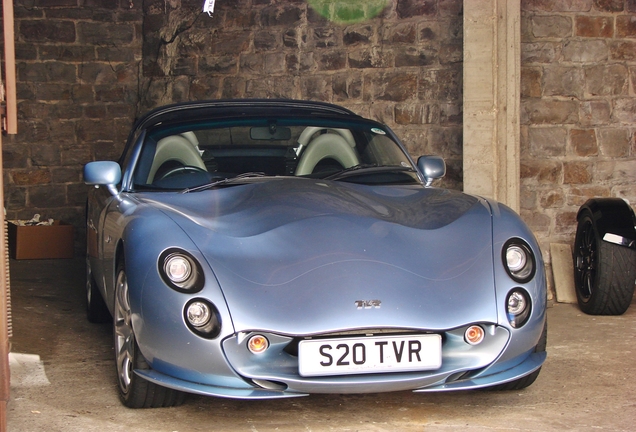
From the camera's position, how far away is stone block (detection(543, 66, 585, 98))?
8367mm

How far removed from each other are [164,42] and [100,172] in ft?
19.3

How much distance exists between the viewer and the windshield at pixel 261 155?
4.63m

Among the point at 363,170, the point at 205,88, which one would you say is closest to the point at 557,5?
the point at 205,88

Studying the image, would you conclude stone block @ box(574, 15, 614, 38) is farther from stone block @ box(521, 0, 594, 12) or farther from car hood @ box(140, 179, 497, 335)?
car hood @ box(140, 179, 497, 335)

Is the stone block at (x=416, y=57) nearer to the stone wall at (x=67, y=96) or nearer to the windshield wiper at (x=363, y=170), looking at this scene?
the stone wall at (x=67, y=96)

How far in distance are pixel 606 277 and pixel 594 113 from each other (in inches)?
105

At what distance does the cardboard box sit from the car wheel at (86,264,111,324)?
3.81 metres

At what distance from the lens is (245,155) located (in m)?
4.74

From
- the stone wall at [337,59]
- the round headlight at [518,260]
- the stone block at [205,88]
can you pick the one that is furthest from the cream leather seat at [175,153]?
the stone block at [205,88]

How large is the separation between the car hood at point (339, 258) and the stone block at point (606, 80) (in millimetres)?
4616

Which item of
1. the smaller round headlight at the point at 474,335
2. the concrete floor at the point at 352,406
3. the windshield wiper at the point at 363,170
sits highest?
the windshield wiper at the point at 363,170

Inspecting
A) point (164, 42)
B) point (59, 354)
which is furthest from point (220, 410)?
point (164, 42)

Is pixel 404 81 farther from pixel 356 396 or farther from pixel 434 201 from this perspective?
pixel 356 396

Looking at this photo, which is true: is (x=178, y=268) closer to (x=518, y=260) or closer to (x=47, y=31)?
(x=518, y=260)
